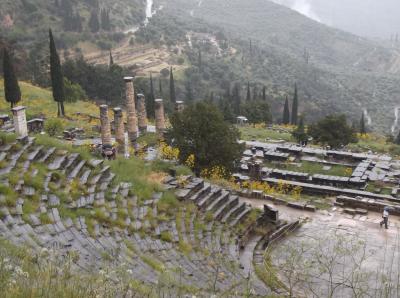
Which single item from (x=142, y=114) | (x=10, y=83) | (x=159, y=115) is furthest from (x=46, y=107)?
(x=159, y=115)

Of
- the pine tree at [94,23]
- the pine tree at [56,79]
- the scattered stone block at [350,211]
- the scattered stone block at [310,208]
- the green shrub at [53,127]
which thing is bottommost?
the scattered stone block at [350,211]

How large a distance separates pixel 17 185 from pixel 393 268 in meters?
12.8

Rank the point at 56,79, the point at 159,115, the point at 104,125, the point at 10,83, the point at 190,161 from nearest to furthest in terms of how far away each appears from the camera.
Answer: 1. the point at 190,161
2. the point at 104,125
3. the point at 10,83
4. the point at 159,115
5. the point at 56,79

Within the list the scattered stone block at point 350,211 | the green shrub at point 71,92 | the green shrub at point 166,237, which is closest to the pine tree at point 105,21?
the green shrub at point 71,92

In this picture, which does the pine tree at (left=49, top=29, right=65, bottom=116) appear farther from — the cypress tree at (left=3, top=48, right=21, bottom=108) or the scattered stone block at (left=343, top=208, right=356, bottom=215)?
the scattered stone block at (left=343, top=208, right=356, bottom=215)

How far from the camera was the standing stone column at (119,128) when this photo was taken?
109 feet

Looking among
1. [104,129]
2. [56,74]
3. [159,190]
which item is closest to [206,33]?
[56,74]

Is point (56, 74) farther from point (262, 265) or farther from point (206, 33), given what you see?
point (206, 33)

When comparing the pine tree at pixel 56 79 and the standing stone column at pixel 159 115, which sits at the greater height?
the pine tree at pixel 56 79

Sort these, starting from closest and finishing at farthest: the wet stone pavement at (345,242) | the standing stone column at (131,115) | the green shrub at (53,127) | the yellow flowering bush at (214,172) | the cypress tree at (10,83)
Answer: the wet stone pavement at (345,242), the yellow flowering bush at (214,172), the green shrub at (53,127), the standing stone column at (131,115), the cypress tree at (10,83)

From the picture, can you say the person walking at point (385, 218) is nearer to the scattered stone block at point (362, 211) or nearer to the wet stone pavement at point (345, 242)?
the wet stone pavement at point (345, 242)

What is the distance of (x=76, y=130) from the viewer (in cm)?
3881

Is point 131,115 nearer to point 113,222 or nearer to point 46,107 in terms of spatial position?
point 46,107

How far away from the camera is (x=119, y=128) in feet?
111
